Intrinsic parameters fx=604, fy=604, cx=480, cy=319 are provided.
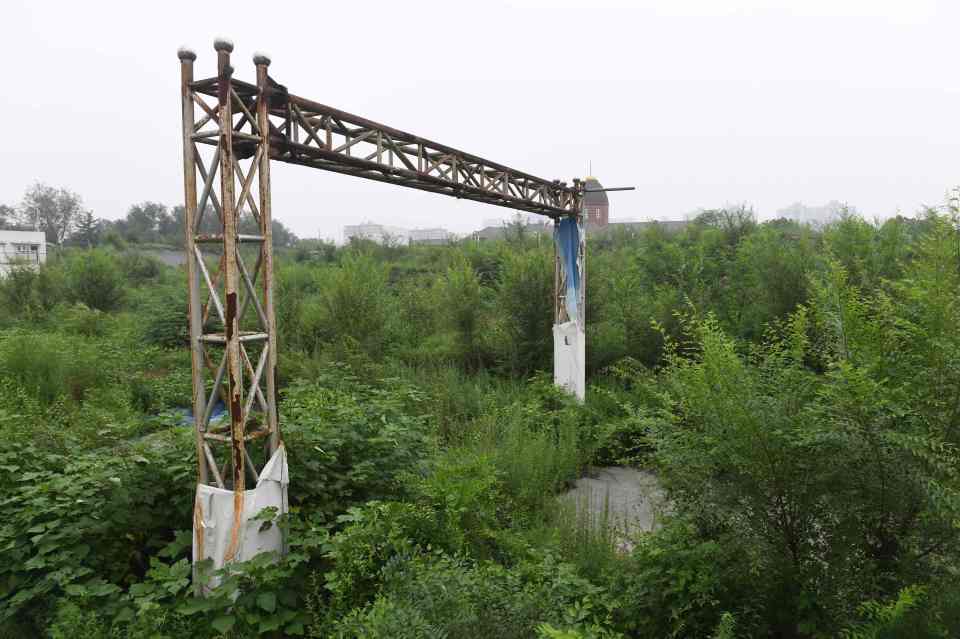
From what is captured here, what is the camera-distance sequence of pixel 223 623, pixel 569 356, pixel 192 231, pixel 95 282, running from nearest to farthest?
pixel 223 623, pixel 192 231, pixel 569 356, pixel 95 282

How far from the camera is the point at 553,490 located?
242 inches

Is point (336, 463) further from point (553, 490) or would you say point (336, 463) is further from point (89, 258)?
point (89, 258)

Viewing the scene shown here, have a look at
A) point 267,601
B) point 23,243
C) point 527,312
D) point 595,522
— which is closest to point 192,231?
point 267,601

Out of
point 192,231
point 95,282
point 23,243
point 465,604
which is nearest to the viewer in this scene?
point 465,604

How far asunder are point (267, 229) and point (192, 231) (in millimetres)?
488

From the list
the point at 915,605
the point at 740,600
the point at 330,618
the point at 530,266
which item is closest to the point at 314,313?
the point at 530,266

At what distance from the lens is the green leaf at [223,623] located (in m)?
3.45

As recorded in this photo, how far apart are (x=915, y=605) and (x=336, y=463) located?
3.87 metres

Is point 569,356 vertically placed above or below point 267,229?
below

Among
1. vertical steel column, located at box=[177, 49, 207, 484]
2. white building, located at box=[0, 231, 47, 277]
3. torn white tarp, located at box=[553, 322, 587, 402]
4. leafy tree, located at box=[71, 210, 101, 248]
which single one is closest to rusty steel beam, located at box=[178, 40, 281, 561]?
vertical steel column, located at box=[177, 49, 207, 484]

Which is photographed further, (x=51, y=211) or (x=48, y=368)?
(x=51, y=211)

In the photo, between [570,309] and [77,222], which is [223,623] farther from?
[77,222]

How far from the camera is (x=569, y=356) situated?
9.50m

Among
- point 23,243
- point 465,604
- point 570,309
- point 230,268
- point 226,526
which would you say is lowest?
point 465,604
